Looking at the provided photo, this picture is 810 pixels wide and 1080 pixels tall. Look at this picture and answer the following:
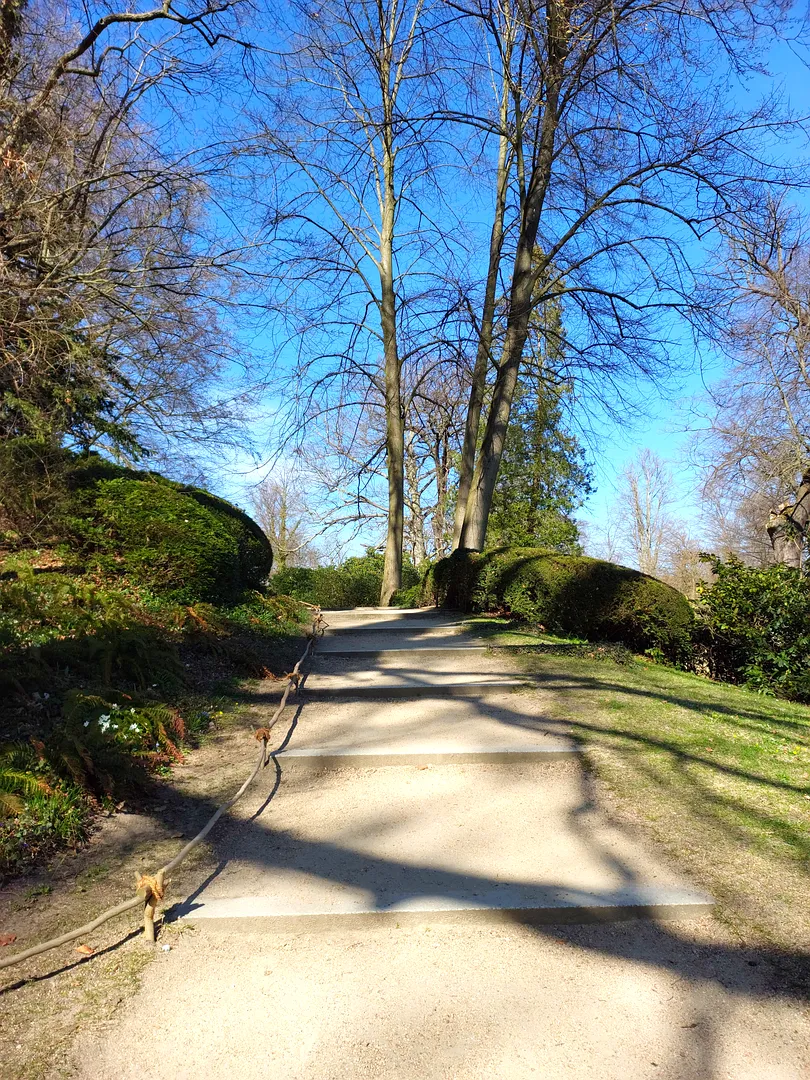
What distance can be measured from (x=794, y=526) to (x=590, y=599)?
31.0 ft

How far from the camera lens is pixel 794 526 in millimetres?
14664

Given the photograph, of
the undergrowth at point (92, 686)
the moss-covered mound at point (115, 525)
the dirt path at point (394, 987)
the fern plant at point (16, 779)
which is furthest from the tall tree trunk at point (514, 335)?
the fern plant at point (16, 779)

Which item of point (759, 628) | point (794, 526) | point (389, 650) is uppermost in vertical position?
point (794, 526)

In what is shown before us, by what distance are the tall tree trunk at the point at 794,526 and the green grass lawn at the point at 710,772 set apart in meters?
9.97

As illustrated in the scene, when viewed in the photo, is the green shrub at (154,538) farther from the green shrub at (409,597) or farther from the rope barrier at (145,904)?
the green shrub at (409,597)

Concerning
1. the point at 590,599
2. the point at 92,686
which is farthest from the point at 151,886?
the point at 590,599

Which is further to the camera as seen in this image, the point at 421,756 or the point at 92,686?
the point at 92,686

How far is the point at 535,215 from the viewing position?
11352mm

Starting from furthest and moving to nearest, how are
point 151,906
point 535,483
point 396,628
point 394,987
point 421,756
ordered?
point 535,483 < point 396,628 < point 421,756 < point 151,906 < point 394,987

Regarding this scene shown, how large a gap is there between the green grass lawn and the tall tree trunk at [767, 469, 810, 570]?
32.7ft

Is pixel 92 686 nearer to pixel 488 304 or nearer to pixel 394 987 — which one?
pixel 394 987

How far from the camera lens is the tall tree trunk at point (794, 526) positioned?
14703mm

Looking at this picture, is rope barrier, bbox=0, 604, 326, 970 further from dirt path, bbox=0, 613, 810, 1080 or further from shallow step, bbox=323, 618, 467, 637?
shallow step, bbox=323, 618, 467, 637

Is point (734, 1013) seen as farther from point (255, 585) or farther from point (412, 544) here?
point (412, 544)
